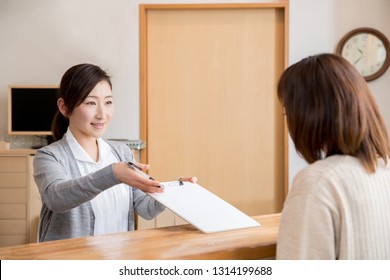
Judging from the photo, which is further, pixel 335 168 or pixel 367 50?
pixel 367 50

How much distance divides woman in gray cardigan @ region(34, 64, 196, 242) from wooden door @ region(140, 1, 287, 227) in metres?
2.20

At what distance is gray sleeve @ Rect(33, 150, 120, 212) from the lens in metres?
1.31

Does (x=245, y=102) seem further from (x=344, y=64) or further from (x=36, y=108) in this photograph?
(x=344, y=64)

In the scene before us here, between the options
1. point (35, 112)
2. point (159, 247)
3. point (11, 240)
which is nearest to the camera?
point (159, 247)

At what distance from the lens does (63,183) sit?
1.39 metres

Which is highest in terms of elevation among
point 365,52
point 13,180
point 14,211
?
point 365,52

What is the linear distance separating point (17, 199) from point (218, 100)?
1.76m

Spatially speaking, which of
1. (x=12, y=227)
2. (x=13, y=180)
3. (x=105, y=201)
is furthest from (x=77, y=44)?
(x=105, y=201)

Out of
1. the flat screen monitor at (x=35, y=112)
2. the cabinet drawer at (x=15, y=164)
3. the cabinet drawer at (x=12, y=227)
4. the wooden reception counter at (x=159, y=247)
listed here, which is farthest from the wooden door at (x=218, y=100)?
the wooden reception counter at (x=159, y=247)

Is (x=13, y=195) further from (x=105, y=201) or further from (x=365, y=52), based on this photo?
(x=365, y=52)

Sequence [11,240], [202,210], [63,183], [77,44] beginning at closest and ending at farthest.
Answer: [202,210] < [63,183] < [11,240] < [77,44]

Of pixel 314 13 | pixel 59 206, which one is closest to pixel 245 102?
pixel 314 13

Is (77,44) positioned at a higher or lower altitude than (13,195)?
higher

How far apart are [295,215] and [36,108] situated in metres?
3.29
